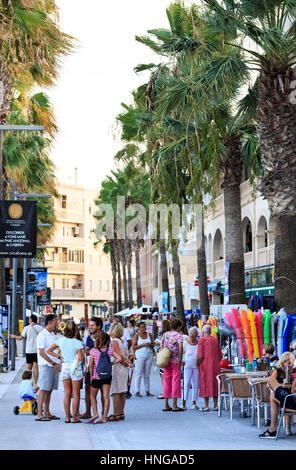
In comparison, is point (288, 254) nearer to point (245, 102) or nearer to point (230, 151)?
point (245, 102)

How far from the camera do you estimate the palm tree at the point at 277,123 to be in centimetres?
1670

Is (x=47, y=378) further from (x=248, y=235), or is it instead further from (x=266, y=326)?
(x=248, y=235)

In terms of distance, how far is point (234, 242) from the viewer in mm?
23047

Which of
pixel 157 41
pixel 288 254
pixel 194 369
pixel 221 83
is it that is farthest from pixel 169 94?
pixel 157 41

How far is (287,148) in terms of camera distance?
17.0 meters

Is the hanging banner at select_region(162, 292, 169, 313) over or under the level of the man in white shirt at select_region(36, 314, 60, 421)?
over

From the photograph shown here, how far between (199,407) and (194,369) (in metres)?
0.74

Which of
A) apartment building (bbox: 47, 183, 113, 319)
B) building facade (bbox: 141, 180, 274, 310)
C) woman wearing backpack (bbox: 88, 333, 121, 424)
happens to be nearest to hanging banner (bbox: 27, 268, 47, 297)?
building facade (bbox: 141, 180, 274, 310)

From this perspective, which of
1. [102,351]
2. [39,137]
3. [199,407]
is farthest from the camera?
[39,137]

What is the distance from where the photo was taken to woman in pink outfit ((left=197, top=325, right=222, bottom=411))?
16.0 metres

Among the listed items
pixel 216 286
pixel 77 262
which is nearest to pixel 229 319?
pixel 216 286

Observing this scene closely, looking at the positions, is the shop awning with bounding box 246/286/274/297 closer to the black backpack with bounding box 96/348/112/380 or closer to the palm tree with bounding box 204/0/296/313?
the palm tree with bounding box 204/0/296/313

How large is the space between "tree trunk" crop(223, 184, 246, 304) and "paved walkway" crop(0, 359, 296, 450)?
6.79 metres

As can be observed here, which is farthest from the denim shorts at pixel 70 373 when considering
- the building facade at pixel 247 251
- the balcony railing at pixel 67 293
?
the balcony railing at pixel 67 293
